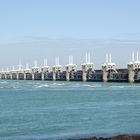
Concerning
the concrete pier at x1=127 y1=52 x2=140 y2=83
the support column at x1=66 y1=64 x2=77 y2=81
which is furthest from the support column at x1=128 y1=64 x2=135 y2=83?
the support column at x1=66 y1=64 x2=77 y2=81

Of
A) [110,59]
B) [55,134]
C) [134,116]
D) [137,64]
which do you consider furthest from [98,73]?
[55,134]

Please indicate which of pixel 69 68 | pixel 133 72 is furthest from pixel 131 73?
pixel 69 68

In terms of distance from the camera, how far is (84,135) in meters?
28.6

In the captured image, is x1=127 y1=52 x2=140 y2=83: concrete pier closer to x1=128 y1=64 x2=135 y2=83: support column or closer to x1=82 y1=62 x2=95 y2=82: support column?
x1=128 y1=64 x2=135 y2=83: support column

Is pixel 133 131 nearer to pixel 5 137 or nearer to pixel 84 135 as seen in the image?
pixel 84 135

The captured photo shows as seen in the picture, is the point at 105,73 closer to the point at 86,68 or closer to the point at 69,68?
the point at 86,68

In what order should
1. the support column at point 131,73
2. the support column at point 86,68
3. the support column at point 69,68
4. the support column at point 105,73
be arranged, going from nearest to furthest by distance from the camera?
1. the support column at point 131,73
2. the support column at point 105,73
3. the support column at point 86,68
4. the support column at point 69,68

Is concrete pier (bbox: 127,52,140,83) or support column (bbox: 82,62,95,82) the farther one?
support column (bbox: 82,62,95,82)

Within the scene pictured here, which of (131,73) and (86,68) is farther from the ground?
(86,68)

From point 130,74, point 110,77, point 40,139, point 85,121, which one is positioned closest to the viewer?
point 40,139

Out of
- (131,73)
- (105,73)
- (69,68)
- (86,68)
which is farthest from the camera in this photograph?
(69,68)

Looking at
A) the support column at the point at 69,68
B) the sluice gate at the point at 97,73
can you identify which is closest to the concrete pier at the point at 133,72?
the sluice gate at the point at 97,73

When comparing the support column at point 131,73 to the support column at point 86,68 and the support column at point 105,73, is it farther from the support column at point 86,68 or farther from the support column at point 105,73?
the support column at point 86,68

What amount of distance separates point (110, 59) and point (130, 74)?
21497mm
